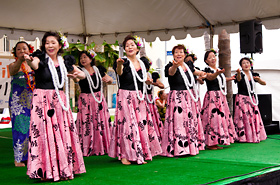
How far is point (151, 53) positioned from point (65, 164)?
1622cm

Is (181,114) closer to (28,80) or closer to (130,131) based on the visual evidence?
(130,131)

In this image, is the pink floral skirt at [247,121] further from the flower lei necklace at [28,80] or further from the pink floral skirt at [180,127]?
the flower lei necklace at [28,80]

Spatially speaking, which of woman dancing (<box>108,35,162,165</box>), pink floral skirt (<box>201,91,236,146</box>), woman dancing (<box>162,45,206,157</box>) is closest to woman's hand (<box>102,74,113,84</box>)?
woman dancing (<box>108,35,162,165</box>)

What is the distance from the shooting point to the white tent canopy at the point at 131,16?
6285mm

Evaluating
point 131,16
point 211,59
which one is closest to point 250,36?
point 211,59

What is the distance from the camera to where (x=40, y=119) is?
12.9ft

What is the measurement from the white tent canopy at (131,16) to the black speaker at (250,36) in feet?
0.42

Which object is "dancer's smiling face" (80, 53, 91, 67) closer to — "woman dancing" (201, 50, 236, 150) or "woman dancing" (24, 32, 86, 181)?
"woman dancing" (24, 32, 86, 181)

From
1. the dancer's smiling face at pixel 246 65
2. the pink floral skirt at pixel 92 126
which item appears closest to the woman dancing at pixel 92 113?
the pink floral skirt at pixel 92 126

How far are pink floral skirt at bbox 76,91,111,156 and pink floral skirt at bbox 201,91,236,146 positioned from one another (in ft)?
5.60

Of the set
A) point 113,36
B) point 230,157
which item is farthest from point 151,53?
point 230,157

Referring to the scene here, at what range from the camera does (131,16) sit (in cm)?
729

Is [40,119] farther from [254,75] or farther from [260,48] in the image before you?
[254,75]

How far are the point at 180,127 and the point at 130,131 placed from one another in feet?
3.08
